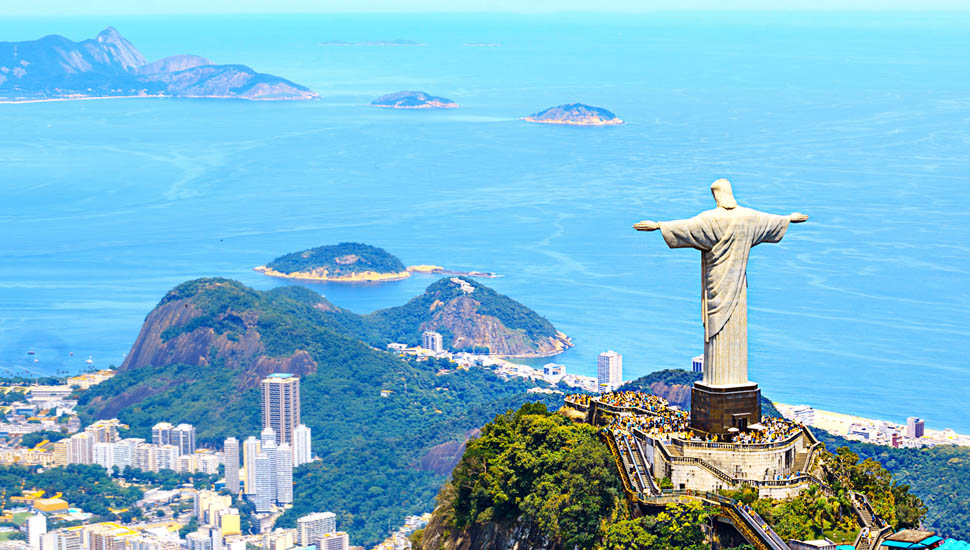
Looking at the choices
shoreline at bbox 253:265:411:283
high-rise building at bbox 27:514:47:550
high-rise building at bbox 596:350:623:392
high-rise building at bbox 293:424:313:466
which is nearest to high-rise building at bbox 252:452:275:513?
high-rise building at bbox 293:424:313:466

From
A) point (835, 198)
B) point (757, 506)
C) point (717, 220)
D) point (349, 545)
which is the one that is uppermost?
point (835, 198)

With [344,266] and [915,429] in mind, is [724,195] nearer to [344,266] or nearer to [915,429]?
[915,429]

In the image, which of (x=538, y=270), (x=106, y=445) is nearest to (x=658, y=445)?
(x=106, y=445)

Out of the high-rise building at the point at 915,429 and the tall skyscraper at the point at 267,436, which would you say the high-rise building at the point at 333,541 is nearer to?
the tall skyscraper at the point at 267,436

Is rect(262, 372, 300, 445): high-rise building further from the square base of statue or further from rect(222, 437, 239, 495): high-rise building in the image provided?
the square base of statue

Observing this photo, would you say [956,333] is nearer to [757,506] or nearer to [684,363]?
[684,363]

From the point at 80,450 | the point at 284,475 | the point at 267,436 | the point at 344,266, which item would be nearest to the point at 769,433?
the point at 284,475

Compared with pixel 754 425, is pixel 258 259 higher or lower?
higher
